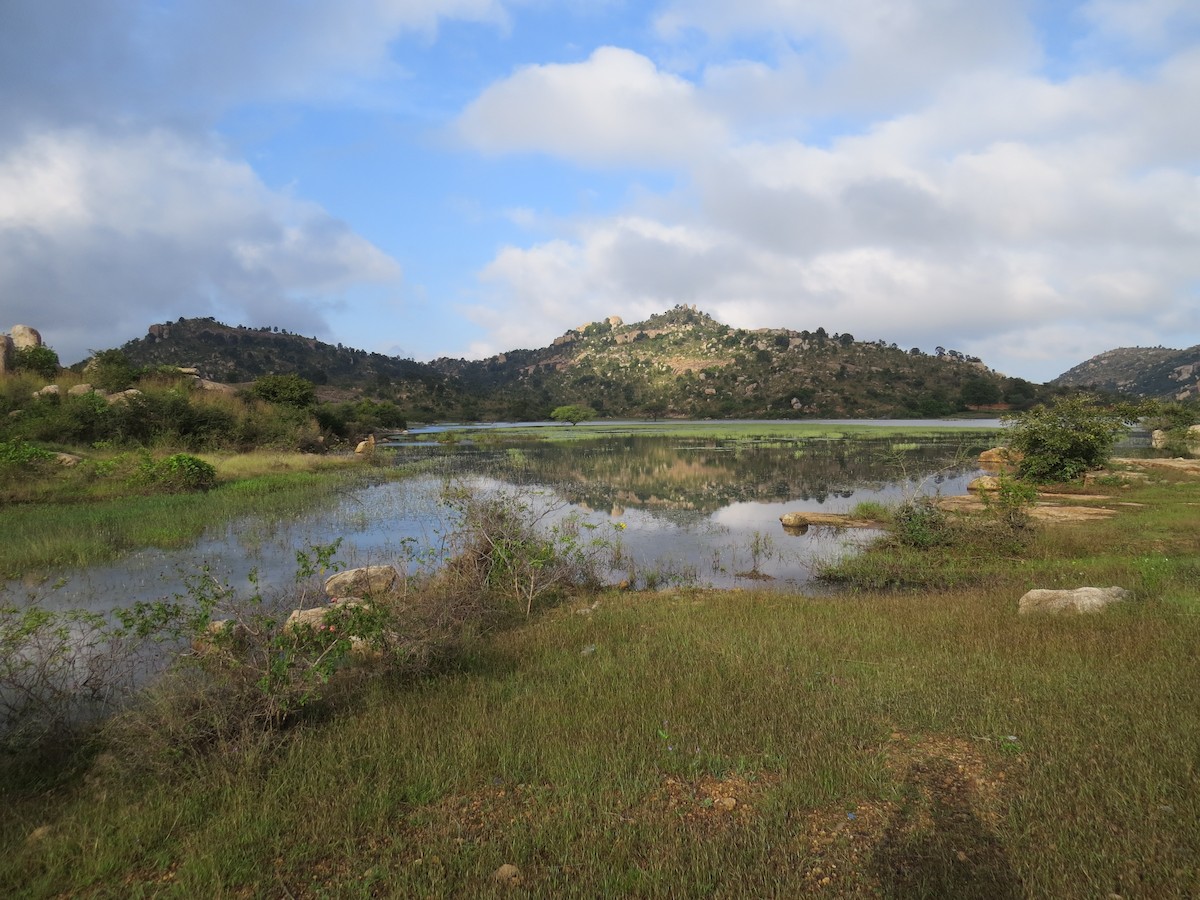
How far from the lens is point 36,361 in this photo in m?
40.9

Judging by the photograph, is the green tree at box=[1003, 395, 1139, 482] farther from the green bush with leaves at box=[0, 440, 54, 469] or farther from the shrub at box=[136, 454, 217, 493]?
the green bush with leaves at box=[0, 440, 54, 469]

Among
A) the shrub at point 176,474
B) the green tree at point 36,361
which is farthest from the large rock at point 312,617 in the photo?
the green tree at point 36,361

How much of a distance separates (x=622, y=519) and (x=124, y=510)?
16554mm

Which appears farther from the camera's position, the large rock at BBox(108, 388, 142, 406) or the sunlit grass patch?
the large rock at BBox(108, 388, 142, 406)

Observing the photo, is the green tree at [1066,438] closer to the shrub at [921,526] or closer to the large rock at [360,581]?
the shrub at [921,526]

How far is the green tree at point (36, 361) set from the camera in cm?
4041

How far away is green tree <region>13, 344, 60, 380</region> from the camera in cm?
4041

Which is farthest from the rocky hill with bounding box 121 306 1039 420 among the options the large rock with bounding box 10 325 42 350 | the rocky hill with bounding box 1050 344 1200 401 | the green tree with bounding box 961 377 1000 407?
the large rock with bounding box 10 325 42 350

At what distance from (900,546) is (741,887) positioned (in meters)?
→ 13.9

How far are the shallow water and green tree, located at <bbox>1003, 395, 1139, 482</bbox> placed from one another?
377cm

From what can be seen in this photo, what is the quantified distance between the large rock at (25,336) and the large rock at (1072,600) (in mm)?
59859

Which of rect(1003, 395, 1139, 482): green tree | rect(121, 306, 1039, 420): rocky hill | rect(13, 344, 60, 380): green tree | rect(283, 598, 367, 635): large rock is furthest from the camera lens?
rect(121, 306, 1039, 420): rocky hill

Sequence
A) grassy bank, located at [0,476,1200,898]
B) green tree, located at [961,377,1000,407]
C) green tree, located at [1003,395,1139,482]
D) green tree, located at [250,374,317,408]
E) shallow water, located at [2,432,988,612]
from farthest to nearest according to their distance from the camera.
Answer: green tree, located at [961,377,1000,407] < green tree, located at [250,374,317,408] < green tree, located at [1003,395,1139,482] < shallow water, located at [2,432,988,612] < grassy bank, located at [0,476,1200,898]

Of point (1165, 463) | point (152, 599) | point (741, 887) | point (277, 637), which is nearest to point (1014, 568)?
point (741, 887)
